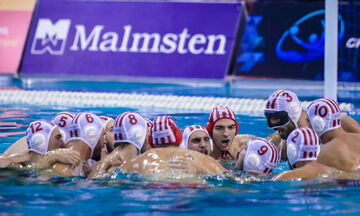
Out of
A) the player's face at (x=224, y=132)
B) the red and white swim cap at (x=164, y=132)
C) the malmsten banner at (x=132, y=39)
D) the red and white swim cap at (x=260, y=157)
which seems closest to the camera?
the red and white swim cap at (x=260, y=157)

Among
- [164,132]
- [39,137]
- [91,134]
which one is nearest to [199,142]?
[164,132]

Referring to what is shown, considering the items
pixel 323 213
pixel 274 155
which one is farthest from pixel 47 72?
pixel 323 213

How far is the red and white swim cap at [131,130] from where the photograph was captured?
17.8 feet

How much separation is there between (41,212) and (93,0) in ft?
29.9

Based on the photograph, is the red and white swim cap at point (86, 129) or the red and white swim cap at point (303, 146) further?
the red and white swim cap at point (86, 129)

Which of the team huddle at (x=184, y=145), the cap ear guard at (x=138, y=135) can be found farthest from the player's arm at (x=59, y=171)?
the cap ear guard at (x=138, y=135)

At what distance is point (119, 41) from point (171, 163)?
7896 mm

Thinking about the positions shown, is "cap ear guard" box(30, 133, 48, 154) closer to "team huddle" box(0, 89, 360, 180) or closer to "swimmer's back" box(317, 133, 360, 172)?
"team huddle" box(0, 89, 360, 180)

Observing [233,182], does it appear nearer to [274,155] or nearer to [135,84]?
[274,155]

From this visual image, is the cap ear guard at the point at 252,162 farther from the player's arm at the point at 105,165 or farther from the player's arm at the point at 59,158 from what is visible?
the player's arm at the point at 59,158

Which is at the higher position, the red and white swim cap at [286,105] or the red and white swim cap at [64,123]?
the red and white swim cap at [286,105]

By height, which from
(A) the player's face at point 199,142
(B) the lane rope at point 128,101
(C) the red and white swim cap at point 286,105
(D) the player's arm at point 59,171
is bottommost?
(D) the player's arm at point 59,171

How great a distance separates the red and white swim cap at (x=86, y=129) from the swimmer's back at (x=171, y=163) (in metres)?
0.63

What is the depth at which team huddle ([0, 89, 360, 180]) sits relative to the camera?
5039 millimetres
